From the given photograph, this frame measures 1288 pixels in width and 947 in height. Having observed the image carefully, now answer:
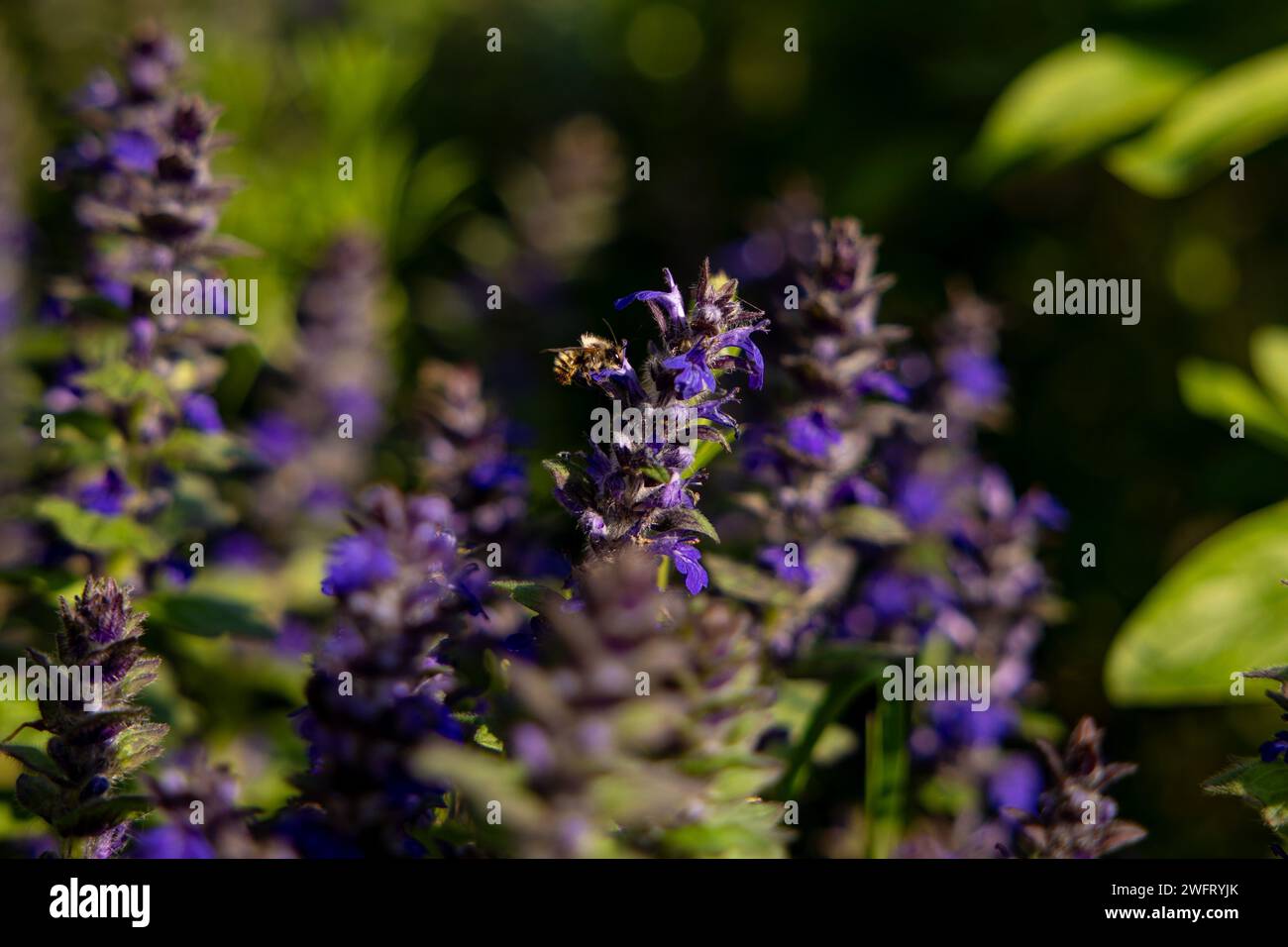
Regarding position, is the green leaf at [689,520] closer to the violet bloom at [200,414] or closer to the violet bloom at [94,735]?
the violet bloom at [94,735]

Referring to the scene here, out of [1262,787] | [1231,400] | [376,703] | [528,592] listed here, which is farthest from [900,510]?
[376,703]

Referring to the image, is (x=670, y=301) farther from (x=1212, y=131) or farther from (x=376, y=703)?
(x=1212, y=131)

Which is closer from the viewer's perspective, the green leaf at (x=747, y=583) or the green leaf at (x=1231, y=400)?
the green leaf at (x=747, y=583)

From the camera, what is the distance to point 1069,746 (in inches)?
75.4

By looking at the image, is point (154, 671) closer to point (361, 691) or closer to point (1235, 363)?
point (361, 691)

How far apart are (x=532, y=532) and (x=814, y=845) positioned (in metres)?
1.08

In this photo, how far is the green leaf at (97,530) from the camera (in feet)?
7.61

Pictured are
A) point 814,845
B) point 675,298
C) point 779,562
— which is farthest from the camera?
point 814,845

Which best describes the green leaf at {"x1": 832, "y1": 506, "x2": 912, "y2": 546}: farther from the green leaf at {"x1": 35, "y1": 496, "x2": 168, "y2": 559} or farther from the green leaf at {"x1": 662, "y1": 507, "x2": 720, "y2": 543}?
the green leaf at {"x1": 35, "y1": 496, "x2": 168, "y2": 559}

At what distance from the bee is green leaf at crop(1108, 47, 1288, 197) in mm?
1693

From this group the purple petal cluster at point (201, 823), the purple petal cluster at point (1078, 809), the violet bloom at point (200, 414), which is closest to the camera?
the purple petal cluster at point (201, 823)

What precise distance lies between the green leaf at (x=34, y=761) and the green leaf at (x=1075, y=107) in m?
2.80

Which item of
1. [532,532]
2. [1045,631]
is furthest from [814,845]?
[1045,631]

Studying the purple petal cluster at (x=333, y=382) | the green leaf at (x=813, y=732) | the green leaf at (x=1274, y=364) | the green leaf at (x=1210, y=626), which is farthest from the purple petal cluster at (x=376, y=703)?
the green leaf at (x=1274, y=364)
